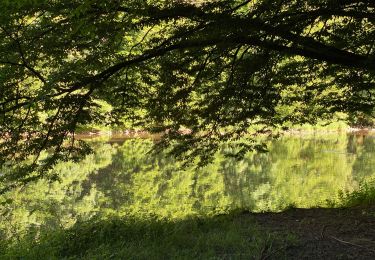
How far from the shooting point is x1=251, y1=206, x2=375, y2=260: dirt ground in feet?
17.1

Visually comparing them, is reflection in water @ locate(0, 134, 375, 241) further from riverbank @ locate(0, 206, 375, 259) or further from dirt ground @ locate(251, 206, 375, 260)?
dirt ground @ locate(251, 206, 375, 260)

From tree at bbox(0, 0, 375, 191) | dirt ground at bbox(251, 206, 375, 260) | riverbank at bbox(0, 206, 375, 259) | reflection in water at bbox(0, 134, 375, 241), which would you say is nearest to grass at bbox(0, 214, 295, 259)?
riverbank at bbox(0, 206, 375, 259)

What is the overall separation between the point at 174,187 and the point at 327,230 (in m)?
8.24

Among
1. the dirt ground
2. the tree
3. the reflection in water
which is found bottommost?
the reflection in water

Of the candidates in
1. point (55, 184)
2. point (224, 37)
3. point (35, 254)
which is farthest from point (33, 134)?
point (55, 184)

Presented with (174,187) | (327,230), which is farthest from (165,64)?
(174,187)

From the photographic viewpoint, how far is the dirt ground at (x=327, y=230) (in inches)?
205

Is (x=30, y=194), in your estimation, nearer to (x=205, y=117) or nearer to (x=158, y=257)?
(x=205, y=117)

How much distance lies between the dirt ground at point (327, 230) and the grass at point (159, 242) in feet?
0.80

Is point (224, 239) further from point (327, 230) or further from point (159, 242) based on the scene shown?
point (327, 230)

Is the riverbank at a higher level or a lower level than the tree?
lower

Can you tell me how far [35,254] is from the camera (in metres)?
5.93

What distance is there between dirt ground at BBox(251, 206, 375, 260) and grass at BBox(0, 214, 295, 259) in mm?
244

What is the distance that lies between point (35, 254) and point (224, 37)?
3.69 m
